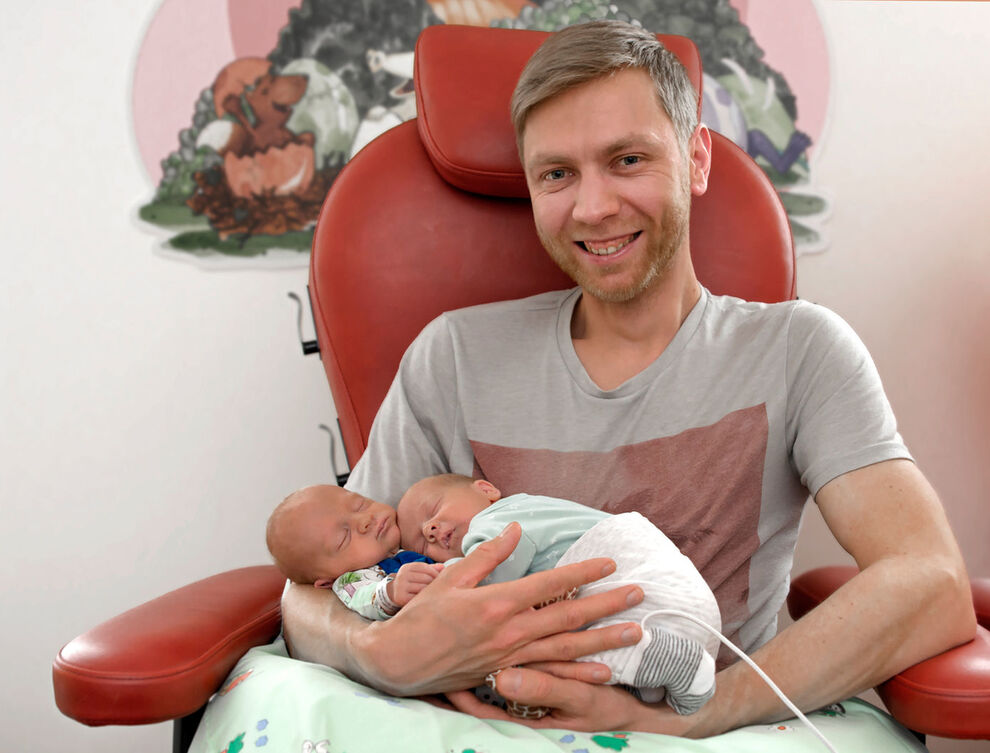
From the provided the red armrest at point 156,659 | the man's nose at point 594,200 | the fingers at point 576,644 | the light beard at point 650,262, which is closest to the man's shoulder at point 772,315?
the light beard at point 650,262

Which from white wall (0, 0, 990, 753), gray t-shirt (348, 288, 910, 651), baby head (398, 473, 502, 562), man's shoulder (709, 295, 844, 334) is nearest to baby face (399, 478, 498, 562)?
baby head (398, 473, 502, 562)

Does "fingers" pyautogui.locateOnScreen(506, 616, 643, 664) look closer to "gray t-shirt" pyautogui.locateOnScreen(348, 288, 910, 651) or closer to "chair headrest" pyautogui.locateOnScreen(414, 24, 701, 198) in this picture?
"gray t-shirt" pyautogui.locateOnScreen(348, 288, 910, 651)

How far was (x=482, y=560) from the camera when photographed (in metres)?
1.12

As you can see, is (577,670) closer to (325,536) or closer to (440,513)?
(440,513)

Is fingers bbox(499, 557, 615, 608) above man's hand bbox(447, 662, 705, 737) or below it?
above

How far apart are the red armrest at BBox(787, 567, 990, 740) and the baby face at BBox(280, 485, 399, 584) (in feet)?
2.35

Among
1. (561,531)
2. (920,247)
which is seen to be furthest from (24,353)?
(920,247)

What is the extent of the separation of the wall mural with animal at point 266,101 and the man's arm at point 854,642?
129 centimetres

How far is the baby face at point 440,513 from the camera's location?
1283 millimetres

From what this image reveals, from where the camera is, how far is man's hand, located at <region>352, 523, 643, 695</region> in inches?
42.8

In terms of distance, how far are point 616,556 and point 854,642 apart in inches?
12.6

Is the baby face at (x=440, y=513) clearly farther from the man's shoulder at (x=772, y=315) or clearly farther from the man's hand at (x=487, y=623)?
the man's shoulder at (x=772, y=315)

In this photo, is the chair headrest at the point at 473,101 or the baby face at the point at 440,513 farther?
the chair headrest at the point at 473,101

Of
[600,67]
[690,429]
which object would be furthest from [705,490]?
[600,67]
